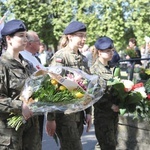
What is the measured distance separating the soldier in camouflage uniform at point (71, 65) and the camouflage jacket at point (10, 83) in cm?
71

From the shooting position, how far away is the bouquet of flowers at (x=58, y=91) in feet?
10.1

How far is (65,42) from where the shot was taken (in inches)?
Answer: 165

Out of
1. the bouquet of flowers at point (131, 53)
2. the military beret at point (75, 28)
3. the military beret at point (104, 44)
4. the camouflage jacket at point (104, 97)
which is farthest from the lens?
Result: the bouquet of flowers at point (131, 53)

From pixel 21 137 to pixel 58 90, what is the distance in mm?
504

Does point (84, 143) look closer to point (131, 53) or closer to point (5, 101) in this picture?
point (5, 101)

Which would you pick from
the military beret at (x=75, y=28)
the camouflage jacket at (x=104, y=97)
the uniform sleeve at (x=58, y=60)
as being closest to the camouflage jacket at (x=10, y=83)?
the uniform sleeve at (x=58, y=60)

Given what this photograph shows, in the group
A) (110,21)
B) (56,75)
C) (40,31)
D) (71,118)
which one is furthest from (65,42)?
(40,31)

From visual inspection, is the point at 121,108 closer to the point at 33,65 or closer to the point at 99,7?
the point at 33,65

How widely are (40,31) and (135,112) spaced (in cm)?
3463

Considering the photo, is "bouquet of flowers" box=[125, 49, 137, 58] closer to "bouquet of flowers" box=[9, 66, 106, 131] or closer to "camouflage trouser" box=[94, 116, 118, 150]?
"camouflage trouser" box=[94, 116, 118, 150]

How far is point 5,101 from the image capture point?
10.0ft

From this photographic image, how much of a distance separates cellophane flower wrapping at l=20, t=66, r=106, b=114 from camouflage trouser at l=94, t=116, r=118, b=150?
3.58ft

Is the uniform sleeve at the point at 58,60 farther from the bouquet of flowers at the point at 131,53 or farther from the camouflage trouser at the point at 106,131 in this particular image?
the bouquet of flowers at the point at 131,53

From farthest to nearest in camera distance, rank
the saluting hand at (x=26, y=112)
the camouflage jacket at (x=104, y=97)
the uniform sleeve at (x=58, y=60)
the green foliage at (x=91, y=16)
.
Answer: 1. the green foliage at (x=91, y=16)
2. the camouflage jacket at (x=104, y=97)
3. the uniform sleeve at (x=58, y=60)
4. the saluting hand at (x=26, y=112)
